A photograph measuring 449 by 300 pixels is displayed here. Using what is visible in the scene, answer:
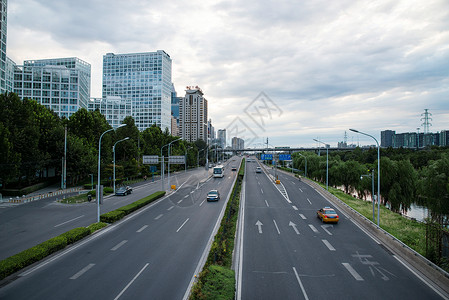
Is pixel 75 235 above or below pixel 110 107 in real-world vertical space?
below

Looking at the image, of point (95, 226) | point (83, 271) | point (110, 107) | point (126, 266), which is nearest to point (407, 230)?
point (126, 266)

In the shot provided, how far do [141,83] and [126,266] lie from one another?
492ft

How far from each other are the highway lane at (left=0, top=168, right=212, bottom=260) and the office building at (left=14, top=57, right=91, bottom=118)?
76.7m

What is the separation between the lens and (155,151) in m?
76.2

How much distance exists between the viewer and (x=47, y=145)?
47.5 m

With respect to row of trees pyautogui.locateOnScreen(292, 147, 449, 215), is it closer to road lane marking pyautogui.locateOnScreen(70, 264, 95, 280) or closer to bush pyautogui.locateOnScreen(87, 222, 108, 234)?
road lane marking pyautogui.locateOnScreen(70, 264, 95, 280)

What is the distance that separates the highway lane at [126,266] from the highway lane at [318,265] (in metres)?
3.28

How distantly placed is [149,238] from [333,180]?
5390 centimetres

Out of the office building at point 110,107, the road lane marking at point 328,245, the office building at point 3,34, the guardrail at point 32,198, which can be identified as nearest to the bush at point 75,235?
the road lane marking at point 328,245

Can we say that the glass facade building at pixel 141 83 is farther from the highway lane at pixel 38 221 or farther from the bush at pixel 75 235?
the bush at pixel 75 235

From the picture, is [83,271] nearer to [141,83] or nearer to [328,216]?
[328,216]

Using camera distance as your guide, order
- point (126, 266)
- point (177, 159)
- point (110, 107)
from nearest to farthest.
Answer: point (126, 266)
point (177, 159)
point (110, 107)

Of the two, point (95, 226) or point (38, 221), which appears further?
point (38, 221)

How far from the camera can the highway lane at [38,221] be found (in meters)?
18.3
